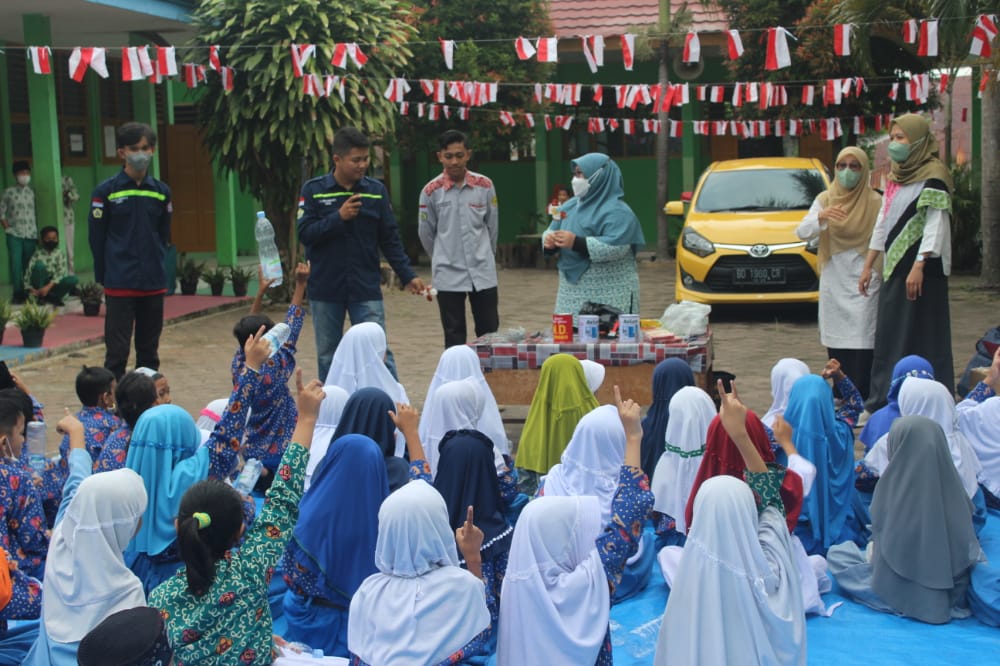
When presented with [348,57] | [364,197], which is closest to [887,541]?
[364,197]

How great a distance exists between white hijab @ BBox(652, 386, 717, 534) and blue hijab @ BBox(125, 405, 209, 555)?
1.92 m

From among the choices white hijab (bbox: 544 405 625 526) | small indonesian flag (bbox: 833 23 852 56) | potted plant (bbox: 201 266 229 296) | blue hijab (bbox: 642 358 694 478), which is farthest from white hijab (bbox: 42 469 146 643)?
potted plant (bbox: 201 266 229 296)

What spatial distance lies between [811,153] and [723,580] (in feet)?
61.2

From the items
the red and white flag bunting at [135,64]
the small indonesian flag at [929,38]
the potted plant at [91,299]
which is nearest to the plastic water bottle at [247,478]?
the red and white flag bunting at [135,64]

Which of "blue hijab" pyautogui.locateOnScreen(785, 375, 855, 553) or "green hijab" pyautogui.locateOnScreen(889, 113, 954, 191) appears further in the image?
"green hijab" pyautogui.locateOnScreen(889, 113, 954, 191)

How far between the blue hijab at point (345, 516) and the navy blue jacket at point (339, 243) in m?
3.25

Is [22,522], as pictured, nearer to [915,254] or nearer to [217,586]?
[217,586]

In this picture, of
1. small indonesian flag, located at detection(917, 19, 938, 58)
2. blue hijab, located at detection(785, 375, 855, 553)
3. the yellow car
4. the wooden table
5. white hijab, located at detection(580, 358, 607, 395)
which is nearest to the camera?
blue hijab, located at detection(785, 375, 855, 553)

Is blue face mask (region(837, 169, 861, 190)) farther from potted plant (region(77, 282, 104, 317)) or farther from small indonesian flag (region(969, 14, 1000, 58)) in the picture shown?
potted plant (region(77, 282, 104, 317))

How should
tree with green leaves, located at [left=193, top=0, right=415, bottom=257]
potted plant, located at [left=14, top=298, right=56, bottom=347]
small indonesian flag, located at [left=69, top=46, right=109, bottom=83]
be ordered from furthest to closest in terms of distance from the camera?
tree with green leaves, located at [left=193, top=0, right=415, bottom=257] < potted plant, located at [left=14, top=298, right=56, bottom=347] < small indonesian flag, located at [left=69, top=46, right=109, bottom=83]

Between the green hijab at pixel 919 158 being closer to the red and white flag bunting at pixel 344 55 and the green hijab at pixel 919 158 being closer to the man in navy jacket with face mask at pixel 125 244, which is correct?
the man in navy jacket with face mask at pixel 125 244

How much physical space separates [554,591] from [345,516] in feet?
3.23

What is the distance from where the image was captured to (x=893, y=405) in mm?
5578

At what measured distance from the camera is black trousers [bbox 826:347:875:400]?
771cm
